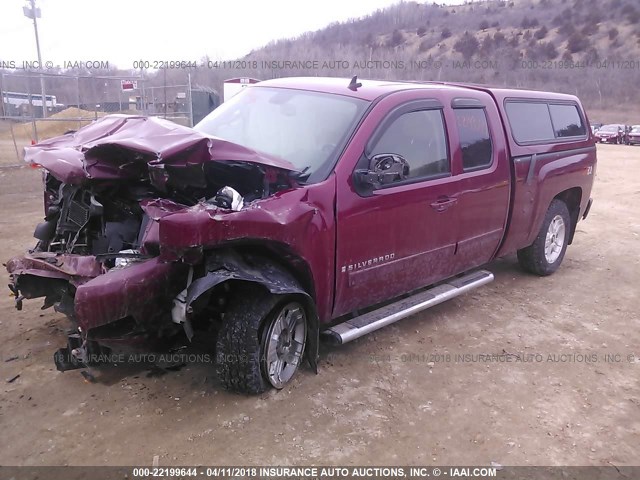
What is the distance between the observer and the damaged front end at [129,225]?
2.98 metres

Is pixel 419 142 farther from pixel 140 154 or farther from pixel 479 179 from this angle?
pixel 140 154

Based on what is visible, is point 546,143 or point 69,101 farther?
point 69,101

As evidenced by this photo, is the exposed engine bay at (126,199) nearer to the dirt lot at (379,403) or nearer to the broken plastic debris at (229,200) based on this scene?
the broken plastic debris at (229,200)

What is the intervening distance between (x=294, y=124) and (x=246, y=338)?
1.68m

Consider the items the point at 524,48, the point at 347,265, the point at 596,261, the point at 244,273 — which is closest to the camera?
the point at 244,273

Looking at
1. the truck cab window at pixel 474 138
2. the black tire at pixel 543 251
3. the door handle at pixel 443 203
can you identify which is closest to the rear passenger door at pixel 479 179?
the truck cab window at pixel 474 138

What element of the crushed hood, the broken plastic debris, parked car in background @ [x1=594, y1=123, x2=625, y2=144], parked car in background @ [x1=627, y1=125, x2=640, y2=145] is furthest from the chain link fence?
parked car in background @ [x1=627, y1=125, x2=640, y2=145]

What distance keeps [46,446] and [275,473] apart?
126 cm

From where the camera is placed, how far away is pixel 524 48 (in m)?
56.3

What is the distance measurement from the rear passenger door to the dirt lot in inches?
28.4

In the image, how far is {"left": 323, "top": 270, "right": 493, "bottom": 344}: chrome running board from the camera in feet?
12.5

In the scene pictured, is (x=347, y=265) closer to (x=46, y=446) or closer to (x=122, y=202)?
(x=122, y=202)

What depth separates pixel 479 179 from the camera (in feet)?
15.3

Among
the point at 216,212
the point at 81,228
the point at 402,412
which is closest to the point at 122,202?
the point at 81,228
